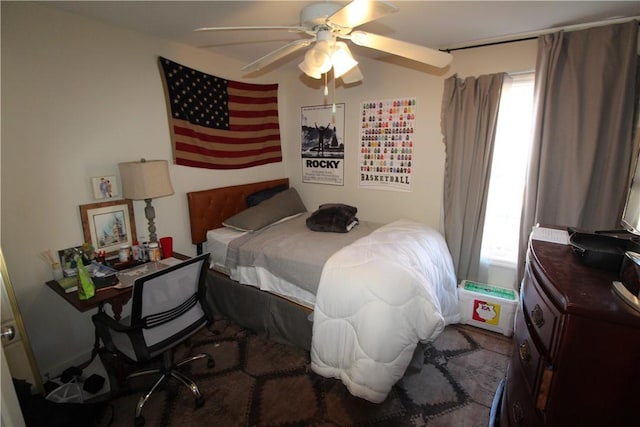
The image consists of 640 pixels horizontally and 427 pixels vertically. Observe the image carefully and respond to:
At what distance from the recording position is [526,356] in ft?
3.23

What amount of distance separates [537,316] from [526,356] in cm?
16

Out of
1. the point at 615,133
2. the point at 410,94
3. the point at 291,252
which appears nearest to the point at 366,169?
the point at 410,94

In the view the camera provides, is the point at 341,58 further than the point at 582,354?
Yes

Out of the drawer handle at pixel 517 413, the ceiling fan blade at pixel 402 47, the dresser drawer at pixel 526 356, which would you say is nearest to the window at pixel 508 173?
the ceiling fan blade at pixel 402 47

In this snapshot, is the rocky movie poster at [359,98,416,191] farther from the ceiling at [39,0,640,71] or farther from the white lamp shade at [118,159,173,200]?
the white lamp shade at [118,159,173,200]

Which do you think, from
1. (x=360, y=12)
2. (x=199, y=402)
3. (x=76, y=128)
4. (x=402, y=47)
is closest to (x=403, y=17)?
(x=402, y=47)

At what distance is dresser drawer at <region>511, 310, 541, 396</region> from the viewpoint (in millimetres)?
A: 897

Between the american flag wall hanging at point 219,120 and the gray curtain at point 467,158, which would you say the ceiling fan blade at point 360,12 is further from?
the american flag wall hanging at point 219,120

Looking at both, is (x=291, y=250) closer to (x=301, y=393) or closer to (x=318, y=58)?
(x=301, y=393)

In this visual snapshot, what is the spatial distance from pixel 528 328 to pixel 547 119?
1906 mm

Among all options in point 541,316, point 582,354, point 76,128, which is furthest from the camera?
point 76,128

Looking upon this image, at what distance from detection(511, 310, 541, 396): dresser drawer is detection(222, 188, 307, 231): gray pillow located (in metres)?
2.20

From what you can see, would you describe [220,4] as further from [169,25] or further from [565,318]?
[565,318]

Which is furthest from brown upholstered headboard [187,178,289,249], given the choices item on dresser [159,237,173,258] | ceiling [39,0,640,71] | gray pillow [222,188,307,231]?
ceiling [39,0,640,71]
